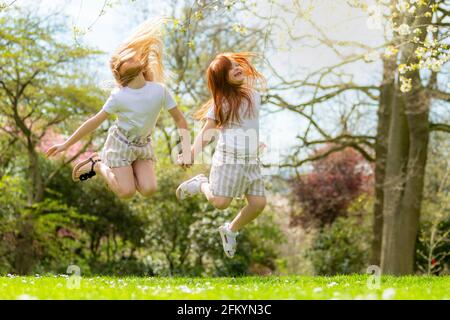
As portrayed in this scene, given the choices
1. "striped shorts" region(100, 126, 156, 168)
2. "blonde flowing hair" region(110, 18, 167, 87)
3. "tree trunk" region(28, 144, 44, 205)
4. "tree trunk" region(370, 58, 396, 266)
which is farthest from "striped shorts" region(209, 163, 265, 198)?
"tree trunk" region(28, 144, 44, 205)

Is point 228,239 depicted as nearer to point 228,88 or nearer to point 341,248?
point 228,88

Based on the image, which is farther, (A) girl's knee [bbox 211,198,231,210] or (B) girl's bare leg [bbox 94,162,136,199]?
(B) girl's bare leg [bbox 94,162,136,199]

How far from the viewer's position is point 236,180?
639 centimetres

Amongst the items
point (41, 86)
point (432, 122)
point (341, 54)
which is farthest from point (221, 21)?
point (432, 122)

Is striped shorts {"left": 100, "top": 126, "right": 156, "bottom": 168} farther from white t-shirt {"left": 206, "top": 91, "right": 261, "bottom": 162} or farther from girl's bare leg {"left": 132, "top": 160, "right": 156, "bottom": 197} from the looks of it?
white t-shirt {"left": 206, "top": 91, "right": 261, "bottom": 162}

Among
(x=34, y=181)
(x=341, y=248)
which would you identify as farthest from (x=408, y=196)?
(x=34, y=181)

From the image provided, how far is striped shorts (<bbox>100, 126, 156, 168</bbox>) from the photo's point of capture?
6648 mm

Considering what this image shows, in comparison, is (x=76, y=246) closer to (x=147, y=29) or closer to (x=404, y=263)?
(x=404, y=263)

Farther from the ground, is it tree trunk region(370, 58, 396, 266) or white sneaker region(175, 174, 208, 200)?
tree trunk region(370, 58, 396, 266)

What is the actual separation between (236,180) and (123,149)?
1163mm

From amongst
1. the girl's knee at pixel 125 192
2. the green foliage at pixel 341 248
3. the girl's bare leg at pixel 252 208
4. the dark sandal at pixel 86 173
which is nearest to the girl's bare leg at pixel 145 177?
the girl's knee at pixel 125 192

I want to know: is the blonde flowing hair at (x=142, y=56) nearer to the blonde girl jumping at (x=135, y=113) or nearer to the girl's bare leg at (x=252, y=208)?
the blonde girl jumping at (x=135, y=113)

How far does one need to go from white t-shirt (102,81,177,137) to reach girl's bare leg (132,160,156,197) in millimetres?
349
